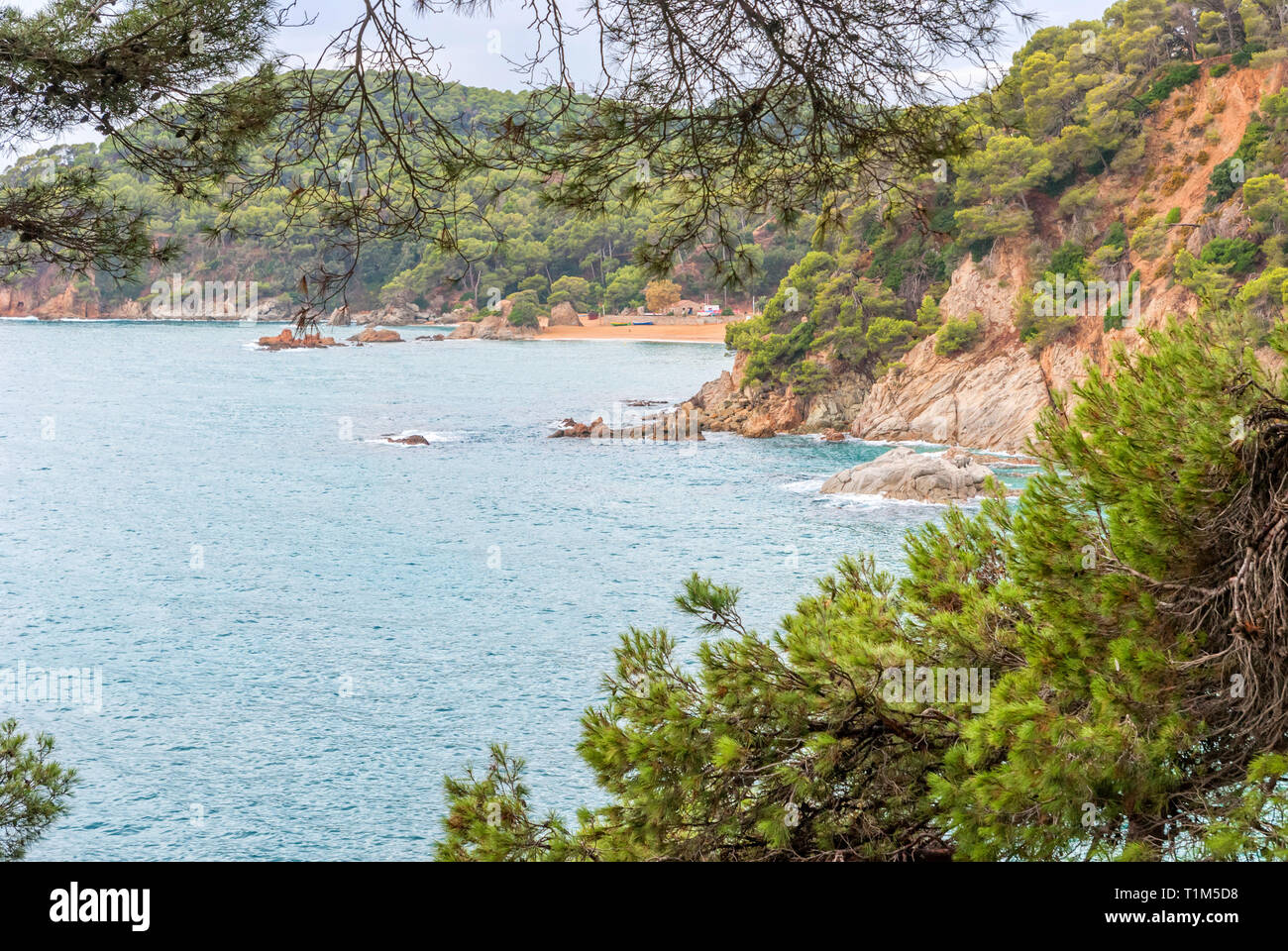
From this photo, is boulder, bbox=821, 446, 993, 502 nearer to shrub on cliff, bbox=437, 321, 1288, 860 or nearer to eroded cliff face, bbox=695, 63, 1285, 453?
eroded cliff face, bbox=695, 63, 1285, 453

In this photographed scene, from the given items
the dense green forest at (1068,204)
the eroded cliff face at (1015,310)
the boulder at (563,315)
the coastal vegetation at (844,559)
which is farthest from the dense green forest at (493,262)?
the coastal vegetation at (844,559)

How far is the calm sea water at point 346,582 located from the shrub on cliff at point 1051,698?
0.74 meters

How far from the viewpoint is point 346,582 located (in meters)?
31.9

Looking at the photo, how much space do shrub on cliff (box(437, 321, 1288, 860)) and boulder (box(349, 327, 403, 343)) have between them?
88691 millimetres

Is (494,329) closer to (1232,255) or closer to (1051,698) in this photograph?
(1232,255)

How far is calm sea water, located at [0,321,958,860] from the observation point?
1962 cm

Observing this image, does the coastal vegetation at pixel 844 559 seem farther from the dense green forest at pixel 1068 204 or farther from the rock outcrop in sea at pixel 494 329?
the rock outcrop in sea at pixel 494 329

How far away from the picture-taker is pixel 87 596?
31.5m

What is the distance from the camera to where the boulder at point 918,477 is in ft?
107

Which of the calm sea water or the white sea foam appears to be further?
the white sea foam

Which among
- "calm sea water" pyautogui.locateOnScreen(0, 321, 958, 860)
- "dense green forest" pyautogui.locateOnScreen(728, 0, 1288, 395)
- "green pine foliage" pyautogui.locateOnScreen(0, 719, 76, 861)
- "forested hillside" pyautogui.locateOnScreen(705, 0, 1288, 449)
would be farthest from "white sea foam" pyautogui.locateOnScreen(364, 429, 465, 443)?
"green pine foliage" pyautogui.locateOnScreen(0, 719, 76, 861)

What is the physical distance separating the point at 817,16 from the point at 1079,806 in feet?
12.7
